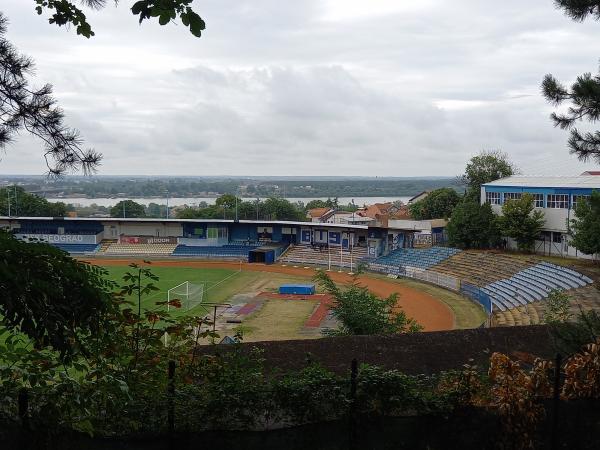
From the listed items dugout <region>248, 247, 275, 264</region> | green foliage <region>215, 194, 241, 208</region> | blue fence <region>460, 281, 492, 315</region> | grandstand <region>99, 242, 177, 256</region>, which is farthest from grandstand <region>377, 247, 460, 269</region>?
green foliage <region>215, 194, 241, 208</region>

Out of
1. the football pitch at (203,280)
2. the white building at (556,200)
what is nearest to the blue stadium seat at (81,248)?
the football pitch at (203,280)

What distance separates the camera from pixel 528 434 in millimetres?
6613

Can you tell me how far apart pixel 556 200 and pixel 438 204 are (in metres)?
28.4

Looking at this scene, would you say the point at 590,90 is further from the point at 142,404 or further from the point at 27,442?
the point at 27,442

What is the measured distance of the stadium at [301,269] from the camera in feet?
95.8

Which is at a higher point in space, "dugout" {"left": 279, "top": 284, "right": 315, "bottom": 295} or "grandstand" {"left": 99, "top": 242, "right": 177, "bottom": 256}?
"grandstand" {"left": 99, "top": 242, "right": 177, "bottom": 256}

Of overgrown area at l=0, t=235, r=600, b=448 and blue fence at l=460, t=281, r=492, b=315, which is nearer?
overgrown area at l=0, t=235, r=600, b=448

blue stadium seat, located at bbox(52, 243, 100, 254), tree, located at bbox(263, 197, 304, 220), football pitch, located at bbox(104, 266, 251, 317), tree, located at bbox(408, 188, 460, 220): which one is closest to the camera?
football pitch, located at bbox(104, 266, 251, 317)

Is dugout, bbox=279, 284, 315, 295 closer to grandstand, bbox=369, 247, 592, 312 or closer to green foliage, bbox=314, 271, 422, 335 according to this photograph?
grandstand, bbox=369, 247, 592, 312


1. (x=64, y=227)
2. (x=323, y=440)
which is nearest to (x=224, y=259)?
(x=64, y=227)

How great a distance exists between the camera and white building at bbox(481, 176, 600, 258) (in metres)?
37.5

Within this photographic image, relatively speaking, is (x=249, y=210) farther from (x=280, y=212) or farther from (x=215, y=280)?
(x=215, y=280)

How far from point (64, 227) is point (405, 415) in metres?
56.8

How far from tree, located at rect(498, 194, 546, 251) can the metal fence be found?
18.8 ft
